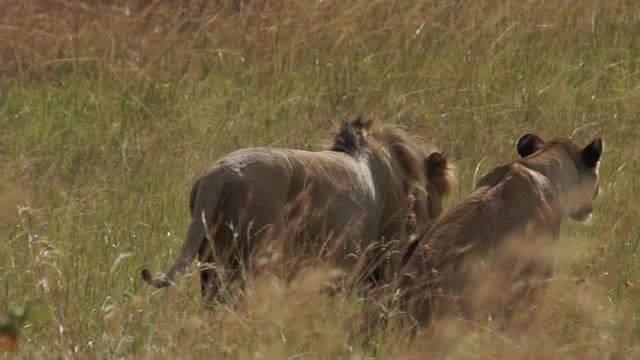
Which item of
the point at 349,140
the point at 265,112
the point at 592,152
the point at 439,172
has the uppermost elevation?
the point at 592,152

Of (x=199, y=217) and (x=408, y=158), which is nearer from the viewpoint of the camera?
(x=199, y=217)

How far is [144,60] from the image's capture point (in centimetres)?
932

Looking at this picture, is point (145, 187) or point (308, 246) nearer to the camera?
point (308, 246)

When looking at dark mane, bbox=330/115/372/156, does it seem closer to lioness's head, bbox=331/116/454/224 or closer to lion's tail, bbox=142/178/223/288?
lioness's head, bbox=331/116/454/224

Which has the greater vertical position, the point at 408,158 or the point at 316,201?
the point at 316,201

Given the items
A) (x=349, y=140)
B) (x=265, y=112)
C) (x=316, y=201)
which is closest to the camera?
(x=316, y=201)

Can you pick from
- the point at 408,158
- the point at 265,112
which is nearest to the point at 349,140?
the point at 408,158

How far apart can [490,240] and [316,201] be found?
774mm

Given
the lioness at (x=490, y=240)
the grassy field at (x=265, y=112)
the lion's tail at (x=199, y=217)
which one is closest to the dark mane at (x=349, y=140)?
the grassy field at (x=265, y=112)

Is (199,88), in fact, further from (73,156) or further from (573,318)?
(573,318)

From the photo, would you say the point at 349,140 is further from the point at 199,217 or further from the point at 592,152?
the point at 199,217

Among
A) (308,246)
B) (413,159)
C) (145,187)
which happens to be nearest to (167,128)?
(145,187)

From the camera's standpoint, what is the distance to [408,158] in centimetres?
666

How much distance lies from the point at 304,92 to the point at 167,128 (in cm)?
89
